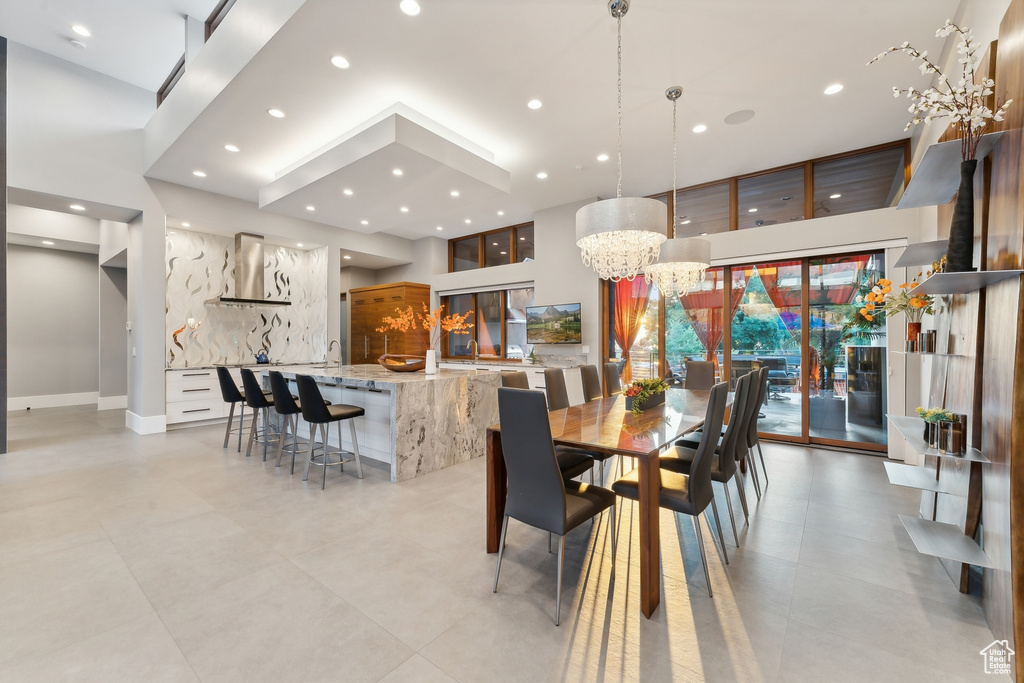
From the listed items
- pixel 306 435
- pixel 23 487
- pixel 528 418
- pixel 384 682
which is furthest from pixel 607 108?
pixel 23 487

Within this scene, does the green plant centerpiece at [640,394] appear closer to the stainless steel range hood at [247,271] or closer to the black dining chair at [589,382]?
the black dining chair at [589,382]

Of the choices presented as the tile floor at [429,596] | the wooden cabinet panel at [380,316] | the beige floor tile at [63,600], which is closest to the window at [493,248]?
the wooden cabinet panel at [380,316]

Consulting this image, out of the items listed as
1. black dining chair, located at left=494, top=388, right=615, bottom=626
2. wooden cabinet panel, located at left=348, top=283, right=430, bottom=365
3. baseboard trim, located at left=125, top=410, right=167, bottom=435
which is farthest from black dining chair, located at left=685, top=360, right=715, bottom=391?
baseboard trim, located at left=125, top=410, right=167, bottom=435

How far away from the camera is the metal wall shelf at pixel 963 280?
5.42 ft

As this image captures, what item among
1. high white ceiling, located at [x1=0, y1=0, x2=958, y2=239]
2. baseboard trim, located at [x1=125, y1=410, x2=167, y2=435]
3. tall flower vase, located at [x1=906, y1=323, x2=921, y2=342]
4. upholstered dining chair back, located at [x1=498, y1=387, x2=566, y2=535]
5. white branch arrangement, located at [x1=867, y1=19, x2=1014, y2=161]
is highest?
high white ceiling, located at [x1=0, y1=0, x2=958, y2=239]

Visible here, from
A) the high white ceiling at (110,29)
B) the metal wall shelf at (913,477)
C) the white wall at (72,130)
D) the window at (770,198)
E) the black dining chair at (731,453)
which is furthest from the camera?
the window at (770,198)

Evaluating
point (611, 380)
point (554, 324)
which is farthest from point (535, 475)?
point (554, 324)

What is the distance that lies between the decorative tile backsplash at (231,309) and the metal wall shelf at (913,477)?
24.2 feet

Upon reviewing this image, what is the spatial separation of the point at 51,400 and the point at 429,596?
10090 millimetres

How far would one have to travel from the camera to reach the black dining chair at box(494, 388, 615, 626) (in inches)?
74.6

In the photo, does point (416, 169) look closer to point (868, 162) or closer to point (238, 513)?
point (238, 513)

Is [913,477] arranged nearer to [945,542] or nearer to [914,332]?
[945,542]

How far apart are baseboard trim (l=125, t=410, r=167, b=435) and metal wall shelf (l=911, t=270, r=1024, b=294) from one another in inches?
307

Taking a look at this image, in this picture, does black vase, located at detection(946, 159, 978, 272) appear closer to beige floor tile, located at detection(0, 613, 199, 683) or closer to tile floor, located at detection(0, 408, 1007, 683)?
tile floor, located at detection(0, 408, 1007, 683)
